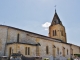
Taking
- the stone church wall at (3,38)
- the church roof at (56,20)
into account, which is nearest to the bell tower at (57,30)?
the church roof at (56,20)

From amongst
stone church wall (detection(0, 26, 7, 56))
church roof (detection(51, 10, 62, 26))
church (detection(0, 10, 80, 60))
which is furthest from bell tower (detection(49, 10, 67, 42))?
stone church wall (detection(0, 26, 7, 56))

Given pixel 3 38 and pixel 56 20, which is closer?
pixel 3 38

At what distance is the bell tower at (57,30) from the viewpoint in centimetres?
4269

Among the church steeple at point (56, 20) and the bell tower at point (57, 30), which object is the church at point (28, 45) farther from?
the church steeple at point (56, 20)

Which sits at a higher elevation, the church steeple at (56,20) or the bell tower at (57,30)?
the church steeple at (56,20)

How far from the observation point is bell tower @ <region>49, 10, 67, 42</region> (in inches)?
1681

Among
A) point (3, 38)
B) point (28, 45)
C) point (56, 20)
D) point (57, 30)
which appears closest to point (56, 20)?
point (56, 20)

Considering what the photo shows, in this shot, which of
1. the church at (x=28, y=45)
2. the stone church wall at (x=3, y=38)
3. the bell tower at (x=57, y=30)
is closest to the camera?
the church at (x=28, y=45)

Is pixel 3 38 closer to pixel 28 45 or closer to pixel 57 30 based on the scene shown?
pixel 28 45

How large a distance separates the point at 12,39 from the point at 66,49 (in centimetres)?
1811

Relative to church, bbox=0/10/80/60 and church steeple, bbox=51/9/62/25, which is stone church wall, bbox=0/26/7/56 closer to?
church, bbox=0/10/80/60

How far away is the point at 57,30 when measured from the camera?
1689 inches

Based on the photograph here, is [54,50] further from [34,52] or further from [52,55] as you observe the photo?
[34,52]

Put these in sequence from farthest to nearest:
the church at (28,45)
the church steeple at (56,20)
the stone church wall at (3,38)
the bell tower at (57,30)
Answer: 1. the church steeple at (56,20)
2. the bell tower at (57,30)
3. the stone church wall at (3,38)
4. the church at (28,45)
